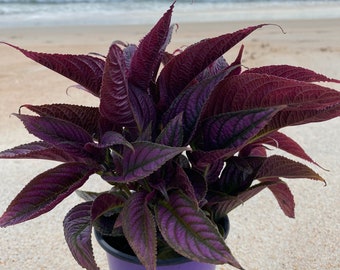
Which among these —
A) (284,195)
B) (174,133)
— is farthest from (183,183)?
(284,195)

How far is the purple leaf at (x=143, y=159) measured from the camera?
25.0 inches

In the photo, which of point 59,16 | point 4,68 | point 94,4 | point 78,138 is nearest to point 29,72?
point 4,68

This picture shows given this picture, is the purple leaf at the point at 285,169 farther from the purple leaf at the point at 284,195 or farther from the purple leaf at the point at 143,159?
the purple leaf at the point at 143,159

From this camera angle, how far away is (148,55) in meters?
0.73

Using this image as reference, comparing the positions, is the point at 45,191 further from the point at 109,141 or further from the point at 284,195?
the point at 284,195

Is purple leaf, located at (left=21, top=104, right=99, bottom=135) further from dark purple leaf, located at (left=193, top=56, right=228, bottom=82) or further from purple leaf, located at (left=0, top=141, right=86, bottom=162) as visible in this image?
dark purple leaf, located at (left=193, top=56, right=228, bottom=82)

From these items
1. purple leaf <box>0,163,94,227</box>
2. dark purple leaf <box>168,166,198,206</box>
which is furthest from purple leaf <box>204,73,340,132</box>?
purple leaf <box>0,163,94,227</box>

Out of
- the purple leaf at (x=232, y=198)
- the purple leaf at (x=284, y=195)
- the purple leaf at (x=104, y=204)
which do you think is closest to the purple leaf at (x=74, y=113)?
the purple leaf at (x=104, y=204)

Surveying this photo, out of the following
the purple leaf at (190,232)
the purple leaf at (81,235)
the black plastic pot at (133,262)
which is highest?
the purple leaf at (190,232)

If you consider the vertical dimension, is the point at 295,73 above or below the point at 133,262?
above

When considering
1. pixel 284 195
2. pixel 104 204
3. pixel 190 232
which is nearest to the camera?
pixel 190 232

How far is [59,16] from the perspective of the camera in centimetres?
652

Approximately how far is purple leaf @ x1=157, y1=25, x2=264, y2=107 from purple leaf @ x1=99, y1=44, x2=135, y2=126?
0.26 ft

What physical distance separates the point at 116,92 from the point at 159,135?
0.08m
